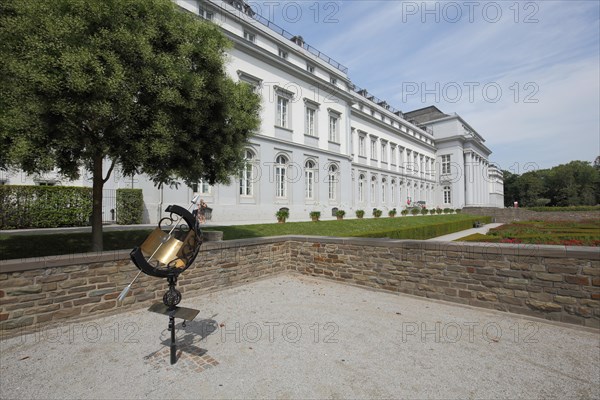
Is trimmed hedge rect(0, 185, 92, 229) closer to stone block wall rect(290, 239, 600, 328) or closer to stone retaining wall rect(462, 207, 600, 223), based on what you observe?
stone block wall rect(290, 239, 600, 328)

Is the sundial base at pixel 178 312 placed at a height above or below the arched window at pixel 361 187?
below

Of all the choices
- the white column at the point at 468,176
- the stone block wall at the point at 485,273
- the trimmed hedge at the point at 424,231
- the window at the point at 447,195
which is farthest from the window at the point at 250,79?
the white column at the point at 468,176

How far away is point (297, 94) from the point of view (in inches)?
941

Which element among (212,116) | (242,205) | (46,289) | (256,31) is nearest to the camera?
(46,289)

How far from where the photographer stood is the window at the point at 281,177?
73.8 ft

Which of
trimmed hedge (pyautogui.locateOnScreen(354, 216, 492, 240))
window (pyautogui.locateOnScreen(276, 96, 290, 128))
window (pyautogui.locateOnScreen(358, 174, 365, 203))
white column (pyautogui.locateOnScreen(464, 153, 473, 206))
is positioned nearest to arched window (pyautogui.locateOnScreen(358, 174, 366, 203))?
window (pyautogui.locateOnScreen(358, 174, 365, 203))

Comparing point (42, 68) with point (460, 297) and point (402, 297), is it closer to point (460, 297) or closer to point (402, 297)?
point (402, 297)

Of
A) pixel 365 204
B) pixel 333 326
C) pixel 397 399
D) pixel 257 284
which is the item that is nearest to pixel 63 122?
pixel 257 284

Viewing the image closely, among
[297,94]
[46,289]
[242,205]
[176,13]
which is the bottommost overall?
[46,289]

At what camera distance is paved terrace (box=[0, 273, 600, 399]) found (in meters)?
3.22

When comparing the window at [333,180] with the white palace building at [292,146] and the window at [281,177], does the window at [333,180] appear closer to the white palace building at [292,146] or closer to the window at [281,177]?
the white palace building at [292,146]

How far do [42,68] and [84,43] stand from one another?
822mm

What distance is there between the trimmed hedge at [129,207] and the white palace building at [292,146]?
54cm

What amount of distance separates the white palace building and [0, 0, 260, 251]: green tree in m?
3.50
